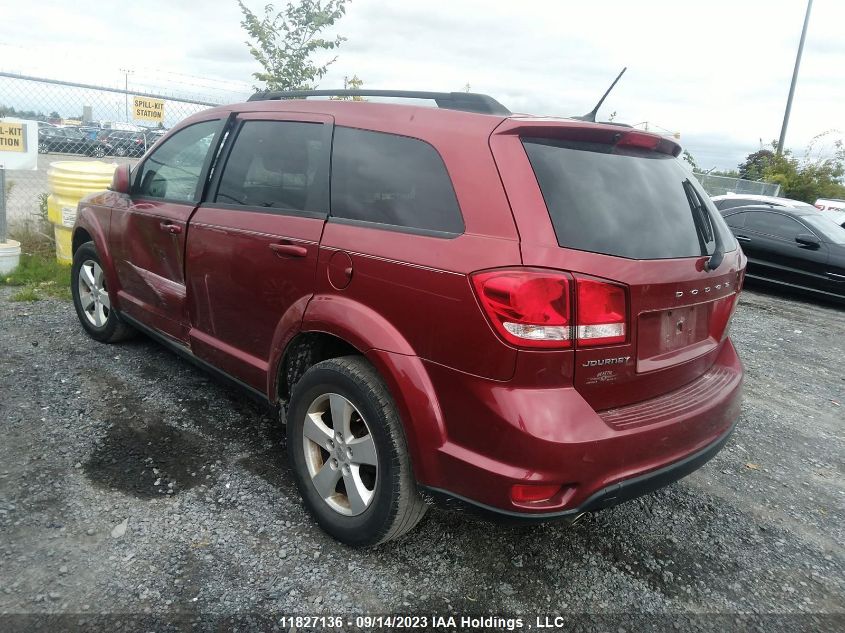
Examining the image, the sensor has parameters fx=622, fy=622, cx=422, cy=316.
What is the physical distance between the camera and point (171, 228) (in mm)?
3479

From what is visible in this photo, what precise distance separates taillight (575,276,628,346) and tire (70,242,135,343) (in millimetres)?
3545

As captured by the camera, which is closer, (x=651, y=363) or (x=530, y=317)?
(x=530, y=317)

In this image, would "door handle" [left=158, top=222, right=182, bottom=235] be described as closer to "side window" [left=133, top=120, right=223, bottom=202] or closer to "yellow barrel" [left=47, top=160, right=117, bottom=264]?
"side window" [left=133, top=120, right=223, bottom=202]

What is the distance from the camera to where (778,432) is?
419cm

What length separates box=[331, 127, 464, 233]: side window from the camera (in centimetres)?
227

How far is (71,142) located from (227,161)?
22.9ft

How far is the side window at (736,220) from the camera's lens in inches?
366

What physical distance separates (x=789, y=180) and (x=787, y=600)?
22.6 metres

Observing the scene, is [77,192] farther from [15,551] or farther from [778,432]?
[778,432]

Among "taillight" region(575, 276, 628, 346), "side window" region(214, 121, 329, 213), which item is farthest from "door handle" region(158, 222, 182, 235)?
"taillight" region(575, 276, 628, 346)

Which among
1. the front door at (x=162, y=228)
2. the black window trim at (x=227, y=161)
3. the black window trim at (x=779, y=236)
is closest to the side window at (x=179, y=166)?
the front door at (x=162, y=228)

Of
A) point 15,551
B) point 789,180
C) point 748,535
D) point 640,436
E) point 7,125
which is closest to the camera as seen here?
point 640,436

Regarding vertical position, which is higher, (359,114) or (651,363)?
(359,114)

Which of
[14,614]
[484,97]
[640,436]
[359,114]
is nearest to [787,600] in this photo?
[640,436]
